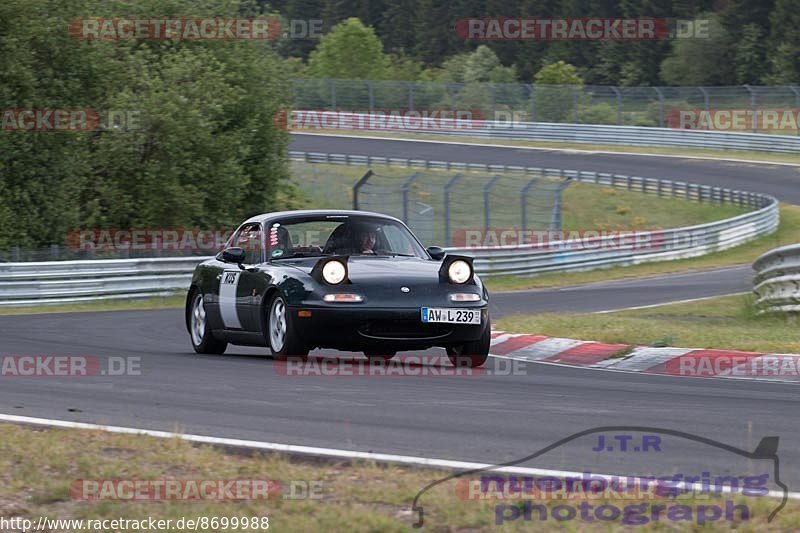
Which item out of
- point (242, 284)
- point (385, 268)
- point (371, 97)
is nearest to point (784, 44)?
point (371, 97)

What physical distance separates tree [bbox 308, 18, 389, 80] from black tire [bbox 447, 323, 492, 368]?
83.1 meters

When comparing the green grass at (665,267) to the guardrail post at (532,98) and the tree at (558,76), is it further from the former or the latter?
the tree at (558,76)

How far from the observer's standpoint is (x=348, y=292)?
32.7ft

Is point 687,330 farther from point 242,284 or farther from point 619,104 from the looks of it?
point 619,104

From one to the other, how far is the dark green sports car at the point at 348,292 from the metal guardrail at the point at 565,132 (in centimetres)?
4621

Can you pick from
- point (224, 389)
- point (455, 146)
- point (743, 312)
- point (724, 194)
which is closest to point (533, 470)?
point (224, 389)

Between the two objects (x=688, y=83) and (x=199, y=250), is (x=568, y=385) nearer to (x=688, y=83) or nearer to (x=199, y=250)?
(x=199, y=250)

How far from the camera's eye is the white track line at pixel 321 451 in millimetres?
5480

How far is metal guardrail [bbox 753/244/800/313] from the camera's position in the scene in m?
15.6

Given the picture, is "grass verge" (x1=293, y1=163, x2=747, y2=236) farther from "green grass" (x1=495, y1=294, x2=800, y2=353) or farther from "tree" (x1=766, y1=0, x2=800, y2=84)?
"tree" (x1=766, y1=0, x2=800, y2=84)

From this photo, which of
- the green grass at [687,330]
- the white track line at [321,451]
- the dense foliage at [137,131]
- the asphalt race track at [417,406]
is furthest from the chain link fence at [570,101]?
the white track line at [321,451]

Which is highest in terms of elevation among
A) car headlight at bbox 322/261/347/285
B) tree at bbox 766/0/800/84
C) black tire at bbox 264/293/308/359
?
tree at bbox 766/0/800/84

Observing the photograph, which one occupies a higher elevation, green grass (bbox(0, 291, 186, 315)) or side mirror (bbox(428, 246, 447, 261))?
side mirror (bbox(428, 246, 447, 261))

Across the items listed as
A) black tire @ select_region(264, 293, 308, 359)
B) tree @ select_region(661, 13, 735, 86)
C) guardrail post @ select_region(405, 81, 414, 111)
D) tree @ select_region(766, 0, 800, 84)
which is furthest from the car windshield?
tree @ select_region(661, 13, 735, 86)
